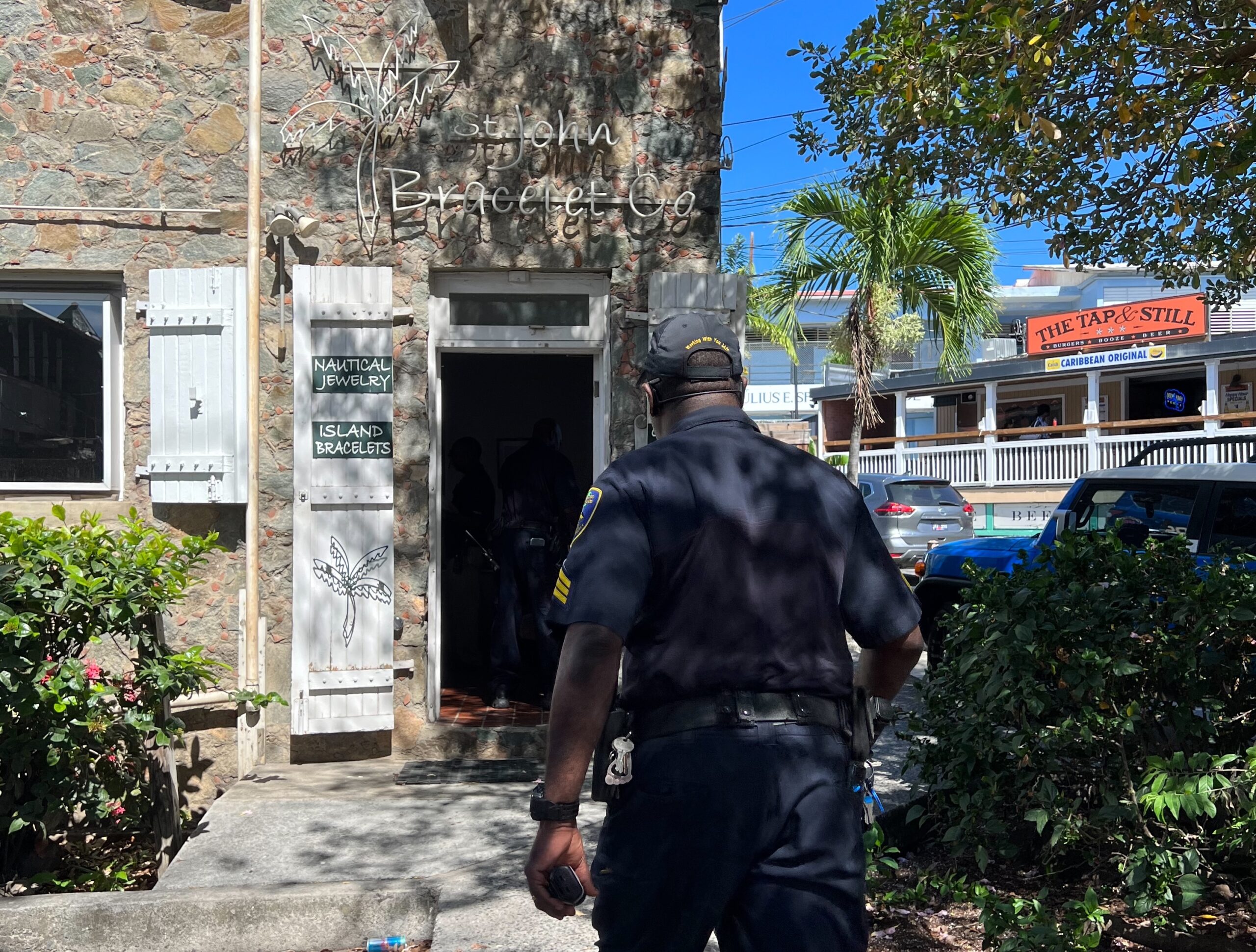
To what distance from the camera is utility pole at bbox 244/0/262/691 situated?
259 inches

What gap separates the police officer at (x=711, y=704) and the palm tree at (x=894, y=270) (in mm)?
13650

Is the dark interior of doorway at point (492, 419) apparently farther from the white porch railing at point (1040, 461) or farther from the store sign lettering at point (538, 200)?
the white porch railing at point (1040, 461)

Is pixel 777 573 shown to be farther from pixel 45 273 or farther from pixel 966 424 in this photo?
pixel 966 424

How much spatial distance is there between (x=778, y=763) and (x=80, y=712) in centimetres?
347

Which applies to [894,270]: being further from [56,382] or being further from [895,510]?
[56,382]

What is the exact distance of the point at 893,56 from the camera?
6.08m

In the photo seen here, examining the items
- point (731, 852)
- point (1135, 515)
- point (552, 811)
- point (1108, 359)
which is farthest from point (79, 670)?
point (1108, 359)

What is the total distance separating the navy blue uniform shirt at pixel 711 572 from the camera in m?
2.41

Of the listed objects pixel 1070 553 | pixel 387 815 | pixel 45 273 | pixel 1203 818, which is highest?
pixel 45 273

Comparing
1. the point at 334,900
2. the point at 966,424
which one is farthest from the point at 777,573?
the point at 966,424

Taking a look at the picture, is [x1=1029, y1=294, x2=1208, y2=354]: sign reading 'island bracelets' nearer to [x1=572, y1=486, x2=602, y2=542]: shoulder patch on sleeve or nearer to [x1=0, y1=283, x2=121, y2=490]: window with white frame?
[x1=0, y1=283, x2=121, y2=490]: window with white frame

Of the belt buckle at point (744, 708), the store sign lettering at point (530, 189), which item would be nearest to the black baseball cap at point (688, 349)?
the belt buckle at point (744, 708)

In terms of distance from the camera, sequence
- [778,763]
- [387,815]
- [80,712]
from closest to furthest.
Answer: [778,763], [80,712], [387,815]

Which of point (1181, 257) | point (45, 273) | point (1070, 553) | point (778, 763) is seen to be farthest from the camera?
point (1181, 257)
